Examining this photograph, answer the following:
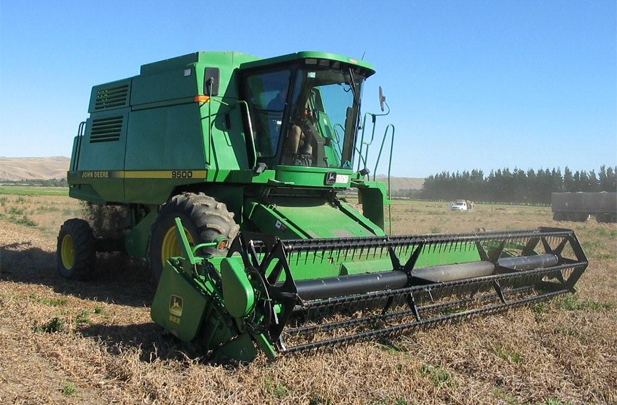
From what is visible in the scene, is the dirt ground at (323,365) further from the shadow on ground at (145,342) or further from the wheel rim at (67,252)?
the wheel rim at (67,252)

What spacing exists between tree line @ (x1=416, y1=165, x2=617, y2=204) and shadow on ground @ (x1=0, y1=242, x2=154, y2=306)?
205 ft

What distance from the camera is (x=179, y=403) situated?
3.18 m

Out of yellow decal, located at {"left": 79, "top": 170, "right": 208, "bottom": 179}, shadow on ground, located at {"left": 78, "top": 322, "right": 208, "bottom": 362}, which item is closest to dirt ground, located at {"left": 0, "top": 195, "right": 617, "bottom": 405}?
shadow on ground, located at {"left": 78, "top": 322, "right": 208, "bottom": 362}

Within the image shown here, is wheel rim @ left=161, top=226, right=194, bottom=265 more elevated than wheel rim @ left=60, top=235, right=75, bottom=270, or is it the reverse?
wheel rim @ left=161, top=226, right=194, bottom=265

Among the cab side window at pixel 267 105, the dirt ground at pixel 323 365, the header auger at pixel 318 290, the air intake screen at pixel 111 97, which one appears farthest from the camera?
the air intake screen at pixel 111 97

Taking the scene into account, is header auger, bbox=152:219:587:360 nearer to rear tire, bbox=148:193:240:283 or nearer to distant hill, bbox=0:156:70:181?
rear tire, bbox=148:193:240:283

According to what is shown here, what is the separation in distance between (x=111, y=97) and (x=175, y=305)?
474cm

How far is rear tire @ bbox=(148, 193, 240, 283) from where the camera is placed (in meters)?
5.40

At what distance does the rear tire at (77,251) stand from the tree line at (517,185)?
6333 centimetres

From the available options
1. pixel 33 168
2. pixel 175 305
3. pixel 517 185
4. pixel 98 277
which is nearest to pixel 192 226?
pixel 175 305

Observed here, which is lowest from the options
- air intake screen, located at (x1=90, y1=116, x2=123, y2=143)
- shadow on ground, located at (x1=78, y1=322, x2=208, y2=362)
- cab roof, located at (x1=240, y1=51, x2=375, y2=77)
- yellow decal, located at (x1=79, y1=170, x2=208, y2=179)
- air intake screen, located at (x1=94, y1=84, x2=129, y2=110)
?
shadow on ground, located at (x1=78, y1=322, x2=208, y2=362)

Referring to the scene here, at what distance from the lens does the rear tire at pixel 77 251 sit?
7488 millimetres

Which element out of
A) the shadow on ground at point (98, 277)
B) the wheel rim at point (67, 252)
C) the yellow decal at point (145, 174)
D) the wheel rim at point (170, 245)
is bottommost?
the shadow on ground at point (98, 277)

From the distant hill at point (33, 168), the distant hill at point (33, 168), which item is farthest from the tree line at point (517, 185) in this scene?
the distant hill at point (33, 168)
